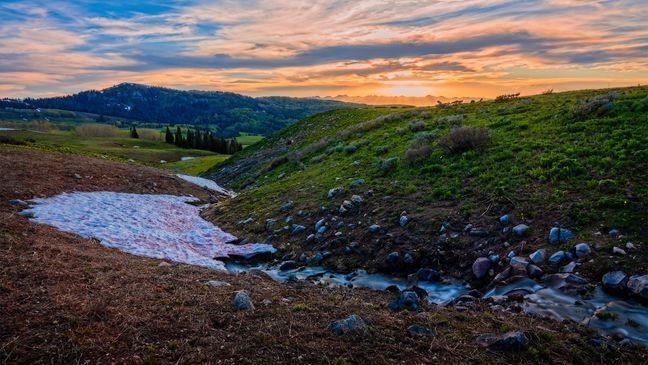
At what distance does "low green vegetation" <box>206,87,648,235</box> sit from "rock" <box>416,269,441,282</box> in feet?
9.49

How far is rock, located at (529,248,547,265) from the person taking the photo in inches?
397

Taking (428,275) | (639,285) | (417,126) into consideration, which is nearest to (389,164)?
(428,275)

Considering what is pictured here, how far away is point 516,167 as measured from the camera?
14.9 meters

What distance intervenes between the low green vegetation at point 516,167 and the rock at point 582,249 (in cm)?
107

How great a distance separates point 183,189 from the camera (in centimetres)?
2858

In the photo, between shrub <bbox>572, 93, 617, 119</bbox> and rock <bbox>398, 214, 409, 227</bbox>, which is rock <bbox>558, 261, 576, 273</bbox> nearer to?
rock <bbox>398, 214, 409, 227</bbox>

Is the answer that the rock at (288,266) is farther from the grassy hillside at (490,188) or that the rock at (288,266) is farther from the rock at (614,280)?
the rock at (614,280)

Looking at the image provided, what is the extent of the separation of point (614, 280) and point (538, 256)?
65.8 inches

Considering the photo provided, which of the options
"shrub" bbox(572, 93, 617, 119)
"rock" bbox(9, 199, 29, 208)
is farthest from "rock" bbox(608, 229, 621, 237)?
"rock" bbox(9, 199, 29, 208)

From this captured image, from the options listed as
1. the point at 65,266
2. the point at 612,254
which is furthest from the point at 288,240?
the point at 612,254

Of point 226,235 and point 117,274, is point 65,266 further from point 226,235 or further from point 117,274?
point 226,235

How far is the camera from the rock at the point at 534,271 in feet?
31.9

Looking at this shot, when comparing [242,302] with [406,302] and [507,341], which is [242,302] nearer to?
[406,302]

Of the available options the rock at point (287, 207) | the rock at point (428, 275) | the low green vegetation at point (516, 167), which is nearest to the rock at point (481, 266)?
the rock at point (428, 275)
